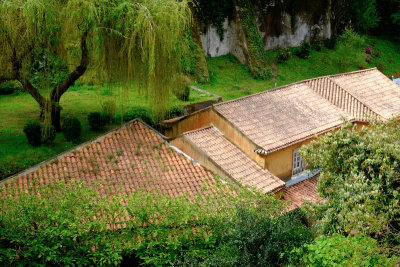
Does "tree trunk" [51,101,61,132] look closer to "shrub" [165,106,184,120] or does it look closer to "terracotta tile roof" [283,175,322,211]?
"shrub" [165,106,184,120]

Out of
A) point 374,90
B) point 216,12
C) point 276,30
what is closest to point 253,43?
point 216,12

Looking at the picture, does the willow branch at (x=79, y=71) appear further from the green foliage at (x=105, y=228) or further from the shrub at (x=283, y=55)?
the shrub at (x=283, y=55)

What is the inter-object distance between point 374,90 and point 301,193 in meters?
10.0

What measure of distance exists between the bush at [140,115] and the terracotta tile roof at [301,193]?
26.6 feet

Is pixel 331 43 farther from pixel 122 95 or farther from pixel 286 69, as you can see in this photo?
pixel 122 95

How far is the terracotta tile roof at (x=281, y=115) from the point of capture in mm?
22391

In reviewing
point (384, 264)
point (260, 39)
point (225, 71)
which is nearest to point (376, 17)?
point (260, 39)

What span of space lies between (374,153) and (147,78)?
33.4 feet

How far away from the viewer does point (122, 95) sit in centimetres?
2112

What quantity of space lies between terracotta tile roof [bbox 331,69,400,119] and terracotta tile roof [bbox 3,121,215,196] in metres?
11.8

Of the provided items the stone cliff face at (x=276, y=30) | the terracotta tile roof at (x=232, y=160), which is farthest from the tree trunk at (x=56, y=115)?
the stone cliff face at (x=276, y=30)

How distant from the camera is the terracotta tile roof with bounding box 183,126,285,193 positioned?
20547mm

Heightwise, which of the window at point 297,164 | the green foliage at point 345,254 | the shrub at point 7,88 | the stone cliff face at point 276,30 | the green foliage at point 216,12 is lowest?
the window at point 297,164

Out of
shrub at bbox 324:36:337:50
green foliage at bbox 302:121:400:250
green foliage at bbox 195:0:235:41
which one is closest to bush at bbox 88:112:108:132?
green foliage at bbox 302:121:400:250
